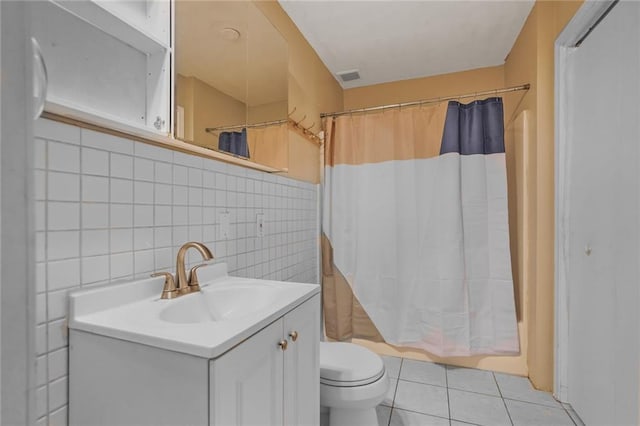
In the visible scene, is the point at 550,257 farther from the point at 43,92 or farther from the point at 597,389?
the point at 43,92

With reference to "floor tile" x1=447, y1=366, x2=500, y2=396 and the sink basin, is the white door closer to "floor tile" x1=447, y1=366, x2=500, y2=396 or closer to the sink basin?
"floor tile" x1=447, y1=366, x2=500, y2=396

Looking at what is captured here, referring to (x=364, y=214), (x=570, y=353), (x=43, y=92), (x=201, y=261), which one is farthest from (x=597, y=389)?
(x=43, y=92)

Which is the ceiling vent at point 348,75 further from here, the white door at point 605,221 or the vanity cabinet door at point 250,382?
the vanity cabinet door at point 250,382

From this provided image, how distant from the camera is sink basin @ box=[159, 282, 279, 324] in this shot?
98 cm

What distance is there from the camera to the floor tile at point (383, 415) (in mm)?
1575

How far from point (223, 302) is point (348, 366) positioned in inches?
25.4

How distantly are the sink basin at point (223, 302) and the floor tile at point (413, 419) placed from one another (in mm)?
1049

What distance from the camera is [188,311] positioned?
98 cm

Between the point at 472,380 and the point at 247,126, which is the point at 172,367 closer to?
the point at 247,126

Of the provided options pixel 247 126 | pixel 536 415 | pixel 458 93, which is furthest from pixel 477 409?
pixel 458 93

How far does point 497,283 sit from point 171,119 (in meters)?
2.01

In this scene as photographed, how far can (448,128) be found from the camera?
2029 millimetres

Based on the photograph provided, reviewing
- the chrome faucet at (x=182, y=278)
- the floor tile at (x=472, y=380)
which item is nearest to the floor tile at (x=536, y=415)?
the floor tile at (x=472, y=380)

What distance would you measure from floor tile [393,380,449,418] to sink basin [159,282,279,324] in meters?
1.14
